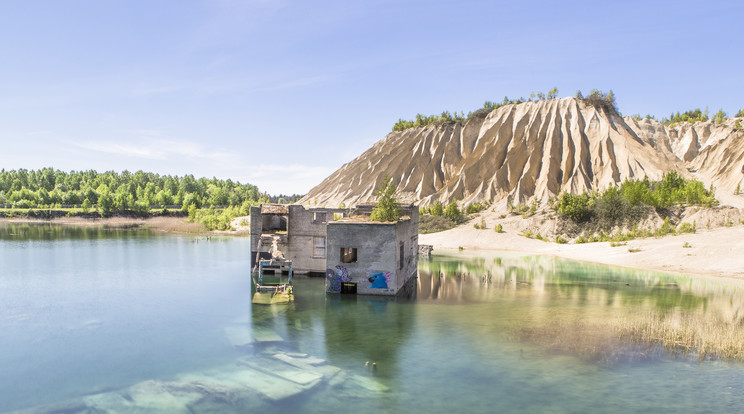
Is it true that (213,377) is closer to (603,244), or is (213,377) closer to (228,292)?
(228,292)

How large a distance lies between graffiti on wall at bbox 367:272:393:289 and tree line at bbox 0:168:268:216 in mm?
80731

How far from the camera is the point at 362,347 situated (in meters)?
19.9

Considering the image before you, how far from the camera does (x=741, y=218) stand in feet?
176

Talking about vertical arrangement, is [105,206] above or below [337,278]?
Result: above

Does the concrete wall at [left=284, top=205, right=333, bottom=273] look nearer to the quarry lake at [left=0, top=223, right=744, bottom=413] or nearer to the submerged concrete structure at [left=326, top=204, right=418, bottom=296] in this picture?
the quarry lake at [left=0, top=223, right=744, bottom=413]

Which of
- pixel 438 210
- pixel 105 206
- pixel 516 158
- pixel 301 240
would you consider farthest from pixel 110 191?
pixel 301 240

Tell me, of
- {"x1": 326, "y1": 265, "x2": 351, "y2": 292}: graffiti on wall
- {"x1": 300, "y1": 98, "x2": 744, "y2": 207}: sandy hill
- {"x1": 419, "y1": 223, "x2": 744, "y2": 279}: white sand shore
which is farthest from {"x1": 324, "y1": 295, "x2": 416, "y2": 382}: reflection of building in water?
{"x1": 300, "y1": 98, "x2": 744, "y2": 207}: sandy hill

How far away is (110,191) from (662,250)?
147m

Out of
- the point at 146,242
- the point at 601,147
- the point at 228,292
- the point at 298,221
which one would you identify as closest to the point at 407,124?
the point at 601,147

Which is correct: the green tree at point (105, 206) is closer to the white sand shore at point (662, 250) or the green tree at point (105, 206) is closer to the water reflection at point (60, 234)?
the water reflection at point (60, 234)

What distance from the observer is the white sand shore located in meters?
39.2

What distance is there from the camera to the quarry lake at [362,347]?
48.0 feet

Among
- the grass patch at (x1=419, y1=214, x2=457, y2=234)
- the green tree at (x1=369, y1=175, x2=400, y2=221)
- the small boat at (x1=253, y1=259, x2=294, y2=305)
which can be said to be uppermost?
the green tree at (x1=369, y1=175, x2=400, y2=221)

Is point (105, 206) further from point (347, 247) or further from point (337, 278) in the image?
point (347, 247)
